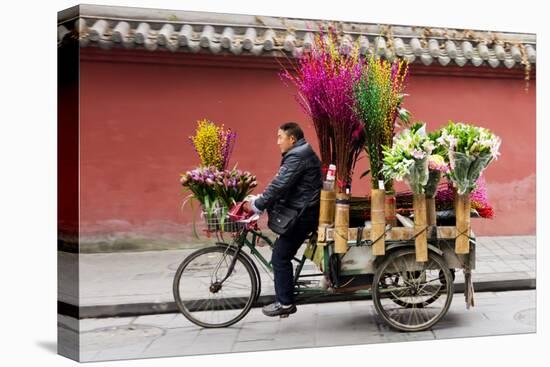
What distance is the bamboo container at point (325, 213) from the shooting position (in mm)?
6949

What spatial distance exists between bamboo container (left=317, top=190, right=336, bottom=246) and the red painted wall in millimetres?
476

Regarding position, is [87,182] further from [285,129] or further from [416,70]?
[416,70]

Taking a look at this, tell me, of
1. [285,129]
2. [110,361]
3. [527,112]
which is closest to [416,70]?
[527,112]

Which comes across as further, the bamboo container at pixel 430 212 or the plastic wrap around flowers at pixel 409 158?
the bamboo container at pixel 430 212

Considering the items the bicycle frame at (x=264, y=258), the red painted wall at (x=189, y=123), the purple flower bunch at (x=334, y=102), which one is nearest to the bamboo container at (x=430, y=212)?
the red painted wall at (x=189, y=123)

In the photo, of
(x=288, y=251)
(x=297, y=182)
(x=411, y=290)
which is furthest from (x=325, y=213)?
(x=411, y=290)

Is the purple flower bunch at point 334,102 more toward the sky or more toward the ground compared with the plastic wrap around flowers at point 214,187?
more toward the sky

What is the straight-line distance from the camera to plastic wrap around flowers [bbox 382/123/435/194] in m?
6.83

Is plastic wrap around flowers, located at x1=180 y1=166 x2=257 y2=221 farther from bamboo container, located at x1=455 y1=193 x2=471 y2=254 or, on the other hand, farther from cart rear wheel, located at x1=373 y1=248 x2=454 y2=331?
bamboo container, located at x1=455 y1=193 x2=471 y2=254

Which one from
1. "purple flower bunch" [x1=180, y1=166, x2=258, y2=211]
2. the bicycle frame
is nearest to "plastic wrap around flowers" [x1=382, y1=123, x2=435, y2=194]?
the bicycle frame

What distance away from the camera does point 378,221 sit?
6.99 meters

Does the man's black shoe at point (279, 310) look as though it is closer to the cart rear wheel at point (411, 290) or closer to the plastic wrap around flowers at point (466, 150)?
the cart rear wheel at point (411, 290)

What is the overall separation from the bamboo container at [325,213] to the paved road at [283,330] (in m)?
0.87

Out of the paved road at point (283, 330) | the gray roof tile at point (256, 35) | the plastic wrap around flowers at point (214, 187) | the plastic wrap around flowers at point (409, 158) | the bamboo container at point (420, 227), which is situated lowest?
the paved road at point (283, 330)
